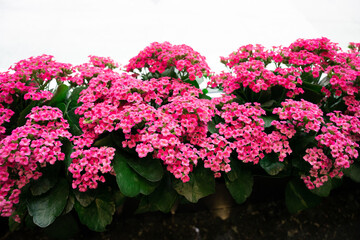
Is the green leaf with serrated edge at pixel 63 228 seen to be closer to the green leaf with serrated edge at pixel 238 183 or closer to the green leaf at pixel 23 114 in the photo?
the green leaf at pixel 23 114

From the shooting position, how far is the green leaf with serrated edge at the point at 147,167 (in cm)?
110

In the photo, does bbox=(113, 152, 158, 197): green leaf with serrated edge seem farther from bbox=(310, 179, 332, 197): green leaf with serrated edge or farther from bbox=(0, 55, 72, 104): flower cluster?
bbox=(310, 179, 332, 197): green leaf with serrated edge

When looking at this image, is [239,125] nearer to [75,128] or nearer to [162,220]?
[162,220]

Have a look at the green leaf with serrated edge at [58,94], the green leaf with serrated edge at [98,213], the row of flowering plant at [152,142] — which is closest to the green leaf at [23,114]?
the row of flowering plant at [152,142]

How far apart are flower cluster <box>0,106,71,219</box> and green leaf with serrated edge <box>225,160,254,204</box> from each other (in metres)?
0.79

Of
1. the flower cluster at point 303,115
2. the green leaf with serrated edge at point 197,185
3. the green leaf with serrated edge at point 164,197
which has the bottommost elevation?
the green leaf with serrated edge at point 164,197

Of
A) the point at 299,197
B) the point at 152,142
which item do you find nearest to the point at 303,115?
the point at 299,197

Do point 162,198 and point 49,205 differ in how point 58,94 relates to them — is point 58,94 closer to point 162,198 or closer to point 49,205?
point 49,205

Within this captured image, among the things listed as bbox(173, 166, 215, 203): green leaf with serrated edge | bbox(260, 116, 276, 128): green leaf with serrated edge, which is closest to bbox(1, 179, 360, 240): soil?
bbox(173, 166, 215, 203): green leaf with serrated edge

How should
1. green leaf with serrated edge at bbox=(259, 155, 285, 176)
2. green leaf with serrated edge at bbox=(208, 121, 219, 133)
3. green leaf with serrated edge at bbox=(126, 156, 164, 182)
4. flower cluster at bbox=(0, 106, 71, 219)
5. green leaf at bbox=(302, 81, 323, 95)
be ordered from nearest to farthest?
flower cluster at bbox=(0, 106, 71, 219) → green leaf with serrated edge at bbox=(126, 156, 164, 182) → green leaf with serrated edge at bbox=(259, 155, 285, 176) → green leaf with serrated edge at bbox=(208, 121, 219, 133) → green leaf at bbox=(302, 81, 323, 95)

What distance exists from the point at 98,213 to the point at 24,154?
433 millimetres

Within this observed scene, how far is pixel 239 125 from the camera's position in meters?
1.26

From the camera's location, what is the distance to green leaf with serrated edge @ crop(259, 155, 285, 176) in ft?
4.00

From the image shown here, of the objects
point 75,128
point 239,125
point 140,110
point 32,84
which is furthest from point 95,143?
point 239,125
